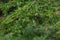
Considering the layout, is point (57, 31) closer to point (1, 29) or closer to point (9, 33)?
point (9, 33)

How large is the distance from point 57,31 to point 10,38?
2.21ft

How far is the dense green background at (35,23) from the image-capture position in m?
2.70

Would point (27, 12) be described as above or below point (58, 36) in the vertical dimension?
above

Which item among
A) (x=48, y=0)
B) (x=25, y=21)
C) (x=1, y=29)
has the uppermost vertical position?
(x=48, y=0)

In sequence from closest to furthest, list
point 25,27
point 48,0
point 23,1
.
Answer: point 25,27, point 48,0, point 23,1

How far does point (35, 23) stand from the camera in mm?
2828

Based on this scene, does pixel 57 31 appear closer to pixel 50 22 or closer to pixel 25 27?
pixel 50 22

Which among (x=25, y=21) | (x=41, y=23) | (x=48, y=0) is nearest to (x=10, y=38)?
(x=25, y=21)

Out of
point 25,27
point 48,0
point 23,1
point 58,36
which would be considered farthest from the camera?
point 23,1

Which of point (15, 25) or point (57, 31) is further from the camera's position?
point (15, 25)

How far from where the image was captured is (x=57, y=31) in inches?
104

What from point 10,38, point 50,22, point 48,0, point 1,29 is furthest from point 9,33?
point 48,0

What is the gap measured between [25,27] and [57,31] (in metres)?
0.49

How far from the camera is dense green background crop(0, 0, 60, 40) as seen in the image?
8.84 feet
